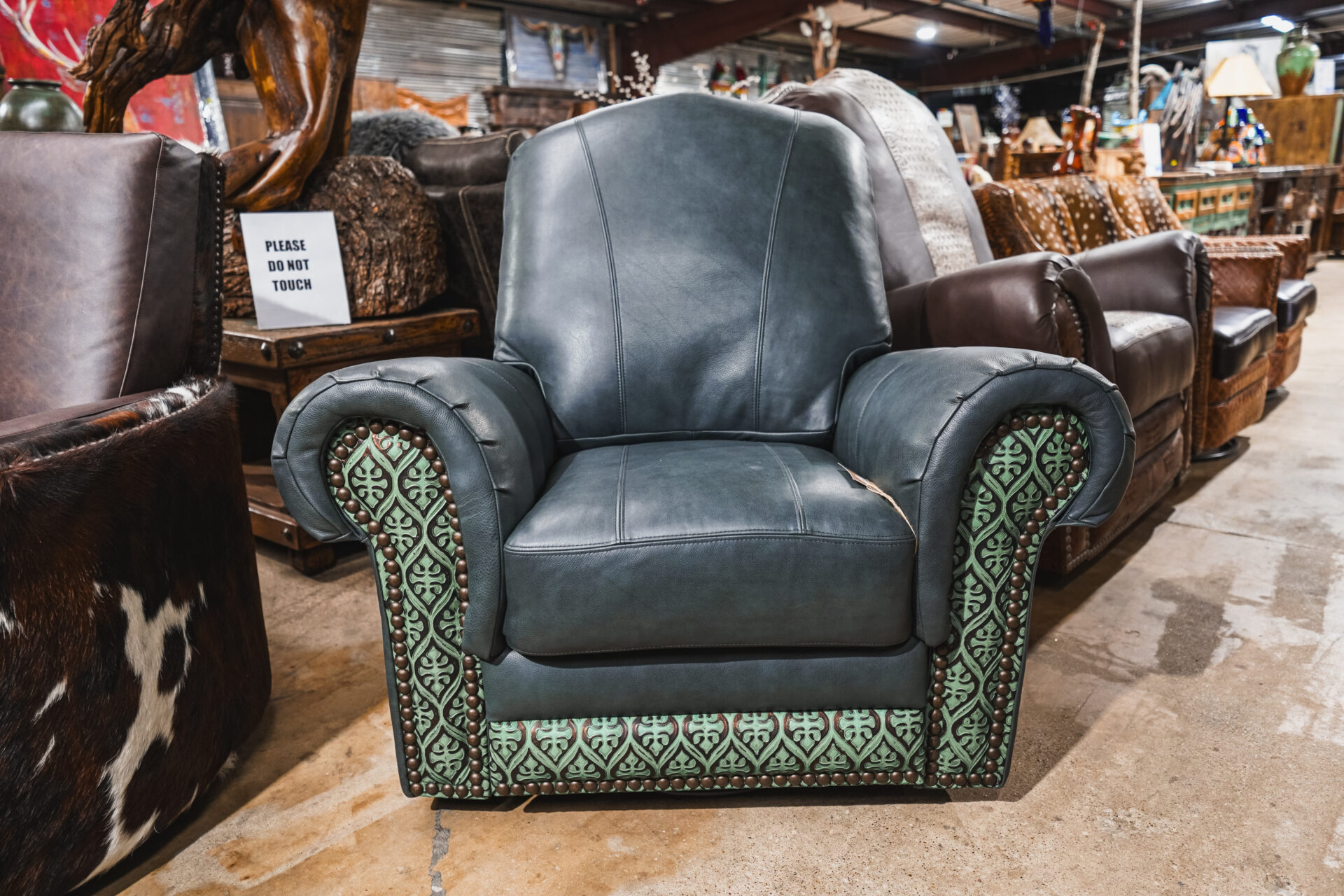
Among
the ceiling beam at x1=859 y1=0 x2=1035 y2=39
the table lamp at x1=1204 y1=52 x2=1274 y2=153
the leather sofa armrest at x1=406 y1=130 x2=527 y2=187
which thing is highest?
the ceiling beam at x1=859 y1=0 x2=1035 y2=39

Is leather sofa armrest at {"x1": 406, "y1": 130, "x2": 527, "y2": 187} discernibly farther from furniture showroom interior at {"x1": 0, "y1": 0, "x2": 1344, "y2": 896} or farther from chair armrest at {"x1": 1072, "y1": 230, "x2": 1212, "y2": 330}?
chair armrest at {"x1": 1072, "y1": 230, "x2": 1212, "y2": 330}

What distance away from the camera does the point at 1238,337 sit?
248 cm

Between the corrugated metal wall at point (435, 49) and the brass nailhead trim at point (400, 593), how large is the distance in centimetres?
678

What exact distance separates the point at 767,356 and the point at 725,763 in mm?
683

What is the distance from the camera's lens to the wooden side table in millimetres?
1969

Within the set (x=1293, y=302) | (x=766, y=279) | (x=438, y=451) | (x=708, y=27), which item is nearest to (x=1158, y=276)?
(x=1293, y=302)

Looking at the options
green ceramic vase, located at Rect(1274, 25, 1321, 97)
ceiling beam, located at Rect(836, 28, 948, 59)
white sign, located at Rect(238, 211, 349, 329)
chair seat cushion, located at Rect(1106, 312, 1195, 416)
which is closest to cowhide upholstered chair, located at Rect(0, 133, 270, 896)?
white sign, located at Rect(238, 211, 349, 329)

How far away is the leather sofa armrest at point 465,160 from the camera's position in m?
2.34

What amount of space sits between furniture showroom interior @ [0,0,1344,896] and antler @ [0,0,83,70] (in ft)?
9.94

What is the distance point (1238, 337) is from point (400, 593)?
248 centimetres

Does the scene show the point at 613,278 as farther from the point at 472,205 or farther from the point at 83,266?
the point at 472,205

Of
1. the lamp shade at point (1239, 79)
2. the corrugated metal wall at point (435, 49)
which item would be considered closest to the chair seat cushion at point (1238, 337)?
the lamp shade at point (1239, 79)

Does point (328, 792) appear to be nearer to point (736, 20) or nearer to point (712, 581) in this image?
point (712, 581)

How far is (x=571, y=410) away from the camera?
4.83 feet
